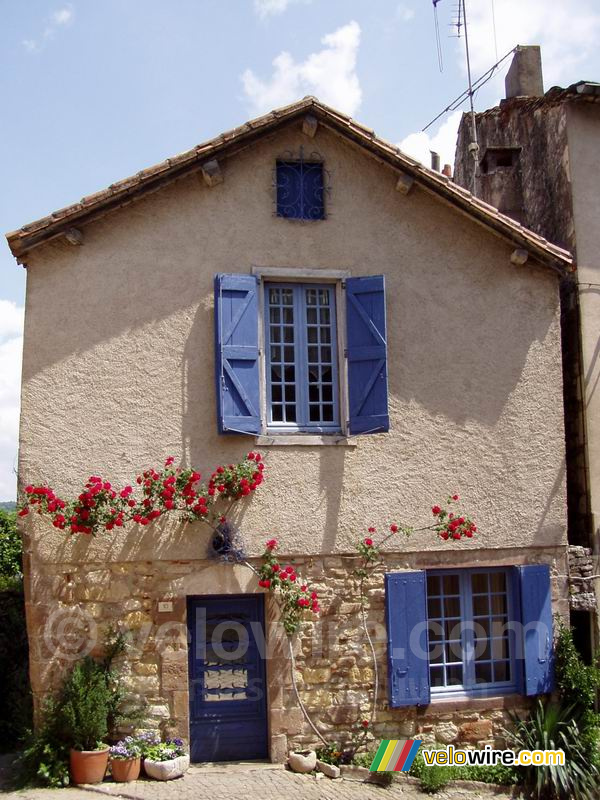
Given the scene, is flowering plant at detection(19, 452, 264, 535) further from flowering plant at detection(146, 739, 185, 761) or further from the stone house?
flowering plant at detection(146, 739, 185, 761)

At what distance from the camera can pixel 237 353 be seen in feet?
26.6

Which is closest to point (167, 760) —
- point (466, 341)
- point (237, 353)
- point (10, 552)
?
point (237, 353)

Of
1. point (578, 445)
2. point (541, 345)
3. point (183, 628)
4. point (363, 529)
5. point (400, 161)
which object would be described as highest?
point (400, 161)

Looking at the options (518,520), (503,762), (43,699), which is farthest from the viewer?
(518,520)

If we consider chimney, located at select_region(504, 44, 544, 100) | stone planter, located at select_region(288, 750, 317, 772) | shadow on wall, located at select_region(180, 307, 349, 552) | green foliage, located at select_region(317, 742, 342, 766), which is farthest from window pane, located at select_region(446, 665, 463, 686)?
chimney, located at select_region(504, 44, 544, 100)

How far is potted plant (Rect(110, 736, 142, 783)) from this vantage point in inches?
289

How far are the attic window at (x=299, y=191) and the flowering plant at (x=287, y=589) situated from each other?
340 centimetres

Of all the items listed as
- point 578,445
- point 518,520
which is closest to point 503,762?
point 518,520

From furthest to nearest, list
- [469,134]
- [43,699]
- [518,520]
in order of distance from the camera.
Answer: [469,134], [518,520], [43,699]

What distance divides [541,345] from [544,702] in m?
3.78

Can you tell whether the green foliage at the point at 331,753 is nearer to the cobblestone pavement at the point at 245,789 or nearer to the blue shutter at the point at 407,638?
the cobblestone pavement at the point at 245,789

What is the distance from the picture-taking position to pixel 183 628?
25.8ft

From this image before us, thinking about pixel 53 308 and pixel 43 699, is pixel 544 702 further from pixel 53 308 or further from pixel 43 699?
pixel 53 308

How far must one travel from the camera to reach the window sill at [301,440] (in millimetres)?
8203
